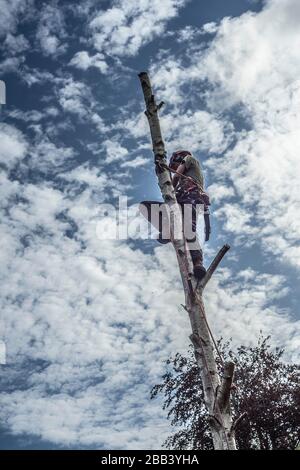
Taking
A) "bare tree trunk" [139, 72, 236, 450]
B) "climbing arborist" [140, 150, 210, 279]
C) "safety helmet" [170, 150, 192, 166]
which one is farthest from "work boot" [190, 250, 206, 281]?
"safety helmet" [170, 150, 192, 166]

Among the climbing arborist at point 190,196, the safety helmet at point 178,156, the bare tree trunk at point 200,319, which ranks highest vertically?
the safety helmet at point 178,156

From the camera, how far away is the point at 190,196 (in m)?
7.27

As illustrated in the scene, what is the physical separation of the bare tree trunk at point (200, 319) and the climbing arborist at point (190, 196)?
2.53 ft

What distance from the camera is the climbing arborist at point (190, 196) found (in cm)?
671

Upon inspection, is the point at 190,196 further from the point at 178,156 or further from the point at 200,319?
the point at 200,319

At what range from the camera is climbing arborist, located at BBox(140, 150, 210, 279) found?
671cm

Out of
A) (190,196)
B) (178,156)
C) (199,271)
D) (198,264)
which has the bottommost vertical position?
(199,271)

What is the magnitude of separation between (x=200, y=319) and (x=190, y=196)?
2941 millimetres

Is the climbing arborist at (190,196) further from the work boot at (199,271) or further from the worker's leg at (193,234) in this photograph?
the work boot at (199,271)

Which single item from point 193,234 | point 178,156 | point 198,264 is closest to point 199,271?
point 198,264

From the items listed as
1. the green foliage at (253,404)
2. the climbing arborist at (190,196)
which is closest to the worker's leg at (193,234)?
the climbing arborist at (190,196)

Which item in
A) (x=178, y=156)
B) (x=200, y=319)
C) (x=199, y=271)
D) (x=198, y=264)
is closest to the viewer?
(x=200, y=319)

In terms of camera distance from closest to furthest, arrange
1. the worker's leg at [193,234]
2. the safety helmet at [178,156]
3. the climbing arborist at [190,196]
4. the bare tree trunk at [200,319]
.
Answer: the bare tree trunk at [200,319], the worker's leg at [193,234], the climbing arborist at [190,196], the safety helmet at [178,156]
